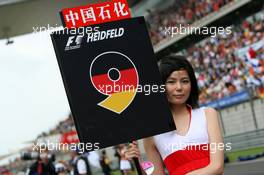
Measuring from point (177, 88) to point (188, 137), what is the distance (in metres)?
0.24

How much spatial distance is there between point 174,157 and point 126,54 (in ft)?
1.75

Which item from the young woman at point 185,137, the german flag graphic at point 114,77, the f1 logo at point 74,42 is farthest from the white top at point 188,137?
the f1 logo at point 74,42

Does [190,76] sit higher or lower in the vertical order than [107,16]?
lower

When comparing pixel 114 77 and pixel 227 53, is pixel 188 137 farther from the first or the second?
pixel 227 53

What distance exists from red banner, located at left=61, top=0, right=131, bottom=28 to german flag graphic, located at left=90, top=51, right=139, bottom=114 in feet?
0.71

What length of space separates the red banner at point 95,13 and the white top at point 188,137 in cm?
59

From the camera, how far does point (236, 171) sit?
11.4m

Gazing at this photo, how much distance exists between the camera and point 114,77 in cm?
270

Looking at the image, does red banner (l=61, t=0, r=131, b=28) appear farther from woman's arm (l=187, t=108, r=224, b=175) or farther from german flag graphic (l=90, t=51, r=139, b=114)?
woman's arm (l=187, t=108, r=224, b=175)

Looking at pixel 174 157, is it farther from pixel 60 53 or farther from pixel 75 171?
pixel 75 171

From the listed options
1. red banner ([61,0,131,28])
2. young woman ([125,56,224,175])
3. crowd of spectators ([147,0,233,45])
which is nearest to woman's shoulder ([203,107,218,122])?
young woman ([125,56,224,175])

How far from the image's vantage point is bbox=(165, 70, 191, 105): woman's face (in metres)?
2.78

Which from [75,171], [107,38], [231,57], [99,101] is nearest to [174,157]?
[99,101]

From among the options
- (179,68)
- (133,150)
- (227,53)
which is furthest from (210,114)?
(227,53)
